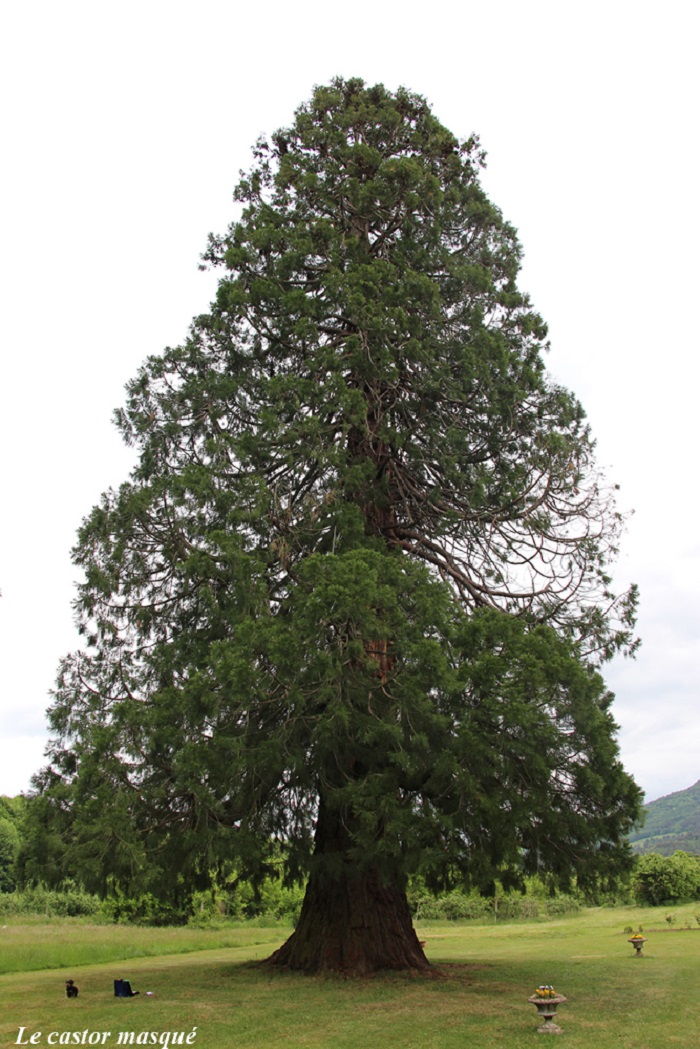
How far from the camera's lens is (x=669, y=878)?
27703 mm

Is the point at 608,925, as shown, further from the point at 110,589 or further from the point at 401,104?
the point at 401,104

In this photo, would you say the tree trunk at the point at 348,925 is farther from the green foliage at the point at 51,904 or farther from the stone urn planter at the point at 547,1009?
the green foliage at the point at 51,904

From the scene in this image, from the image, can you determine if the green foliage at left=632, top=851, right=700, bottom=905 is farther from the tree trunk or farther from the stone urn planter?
the stone urn planter

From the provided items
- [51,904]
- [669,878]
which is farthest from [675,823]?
[51,904]

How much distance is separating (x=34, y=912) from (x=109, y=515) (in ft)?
86.3

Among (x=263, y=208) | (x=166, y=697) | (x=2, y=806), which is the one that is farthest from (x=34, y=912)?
(x=263, y=208)

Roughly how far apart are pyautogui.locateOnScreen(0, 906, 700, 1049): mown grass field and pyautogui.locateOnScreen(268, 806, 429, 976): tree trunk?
44 centimetres

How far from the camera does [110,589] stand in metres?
11.2

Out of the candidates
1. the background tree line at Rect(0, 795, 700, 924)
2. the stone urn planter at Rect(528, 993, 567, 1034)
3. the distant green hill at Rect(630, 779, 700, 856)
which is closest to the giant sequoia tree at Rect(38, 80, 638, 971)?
the stone urn planter at Rect(528, 993, 567, 1034)

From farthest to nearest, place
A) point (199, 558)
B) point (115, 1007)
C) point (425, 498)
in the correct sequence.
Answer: point (425, 498) → point (199, 558) → point (115, 1007)

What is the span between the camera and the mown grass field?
22.0 ft

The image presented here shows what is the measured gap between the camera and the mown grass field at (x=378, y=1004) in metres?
6.72

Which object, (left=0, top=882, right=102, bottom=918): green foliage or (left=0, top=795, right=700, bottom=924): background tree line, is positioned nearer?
(left=0, top=795, right=700, bottom=924): background tree line

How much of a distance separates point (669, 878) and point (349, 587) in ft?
83.7
